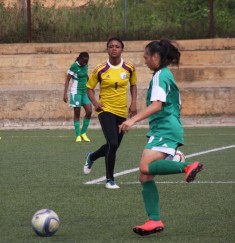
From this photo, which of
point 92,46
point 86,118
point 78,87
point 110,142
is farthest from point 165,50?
point 92,46

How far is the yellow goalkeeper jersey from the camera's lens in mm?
13469

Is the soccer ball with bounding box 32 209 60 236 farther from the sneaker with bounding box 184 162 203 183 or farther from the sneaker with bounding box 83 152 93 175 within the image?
the sneaker with bounding box 83 152 93 175

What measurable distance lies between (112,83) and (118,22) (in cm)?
1732

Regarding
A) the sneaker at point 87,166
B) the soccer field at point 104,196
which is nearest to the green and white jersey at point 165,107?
the soccer field at point 104,196

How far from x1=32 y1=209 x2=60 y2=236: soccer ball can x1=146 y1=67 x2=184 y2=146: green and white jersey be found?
1.22m

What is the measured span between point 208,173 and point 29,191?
3079mm

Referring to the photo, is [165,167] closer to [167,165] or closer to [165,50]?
[167,165]

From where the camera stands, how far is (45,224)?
9.23 meters

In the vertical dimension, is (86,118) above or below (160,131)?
below

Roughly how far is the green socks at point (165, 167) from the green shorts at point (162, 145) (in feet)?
0.45

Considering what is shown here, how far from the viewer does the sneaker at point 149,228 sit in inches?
365

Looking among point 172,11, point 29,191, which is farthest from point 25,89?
point 29,191

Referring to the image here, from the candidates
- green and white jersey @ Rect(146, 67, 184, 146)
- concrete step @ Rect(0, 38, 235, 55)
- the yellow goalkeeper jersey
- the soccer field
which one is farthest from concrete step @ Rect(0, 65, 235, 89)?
green and white jersey @ Rect(146, 67, 184, 146)

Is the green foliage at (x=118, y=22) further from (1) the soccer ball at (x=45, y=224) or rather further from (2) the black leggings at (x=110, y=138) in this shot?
(1) the soccer ball at (x=45, y=224)
